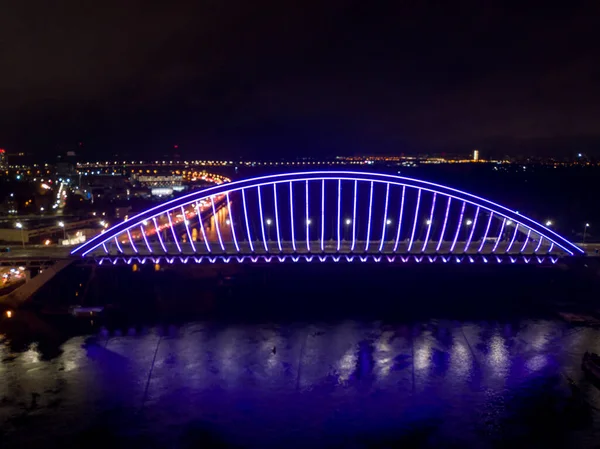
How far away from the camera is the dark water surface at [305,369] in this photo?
10906mm

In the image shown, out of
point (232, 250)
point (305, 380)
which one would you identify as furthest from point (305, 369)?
point (232, 250)

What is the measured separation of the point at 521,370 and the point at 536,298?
6.87m

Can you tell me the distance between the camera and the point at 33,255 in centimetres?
1997

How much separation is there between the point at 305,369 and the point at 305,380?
1.98 ft

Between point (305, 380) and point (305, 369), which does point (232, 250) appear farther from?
point (305, 380)

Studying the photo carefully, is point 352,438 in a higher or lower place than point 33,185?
lower

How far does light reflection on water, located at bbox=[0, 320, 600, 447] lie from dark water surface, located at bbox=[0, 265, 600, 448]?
5 cm

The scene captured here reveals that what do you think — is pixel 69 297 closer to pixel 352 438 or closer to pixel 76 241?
pixel 76 241

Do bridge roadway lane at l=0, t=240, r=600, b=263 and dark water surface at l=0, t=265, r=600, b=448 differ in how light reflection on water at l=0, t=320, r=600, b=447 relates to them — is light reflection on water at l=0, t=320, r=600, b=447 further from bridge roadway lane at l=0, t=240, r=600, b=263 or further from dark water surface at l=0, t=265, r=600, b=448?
bridge roadway lane at l=0, t=240, r=600, b=263

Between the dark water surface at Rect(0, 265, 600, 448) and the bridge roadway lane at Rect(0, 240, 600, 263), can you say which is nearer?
the dark water surface at Rect(0, 265, 600, 448)

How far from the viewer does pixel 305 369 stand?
13711 mm

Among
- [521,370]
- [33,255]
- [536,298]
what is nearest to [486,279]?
[536,298]

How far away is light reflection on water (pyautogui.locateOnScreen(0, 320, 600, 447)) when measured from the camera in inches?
439

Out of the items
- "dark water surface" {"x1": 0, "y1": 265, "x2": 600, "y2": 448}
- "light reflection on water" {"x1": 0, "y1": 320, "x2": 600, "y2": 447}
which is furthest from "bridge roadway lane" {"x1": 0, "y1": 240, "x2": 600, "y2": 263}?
"light reflection on water" {"x1": 0, "y1": 320, "x2": 600, "y2": 447}
